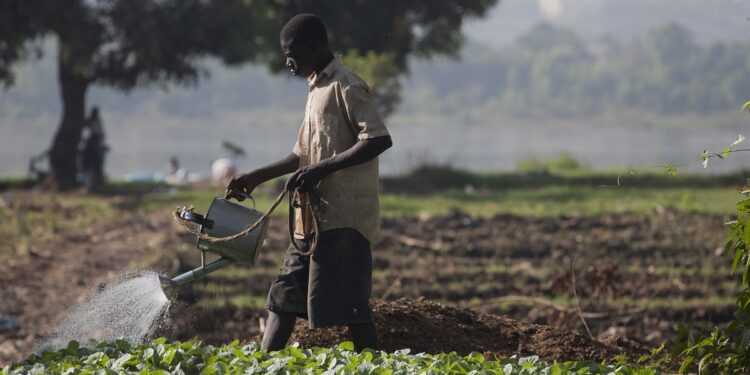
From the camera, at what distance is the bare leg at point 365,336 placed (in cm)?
550

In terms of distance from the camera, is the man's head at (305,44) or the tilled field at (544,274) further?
the tilled field at (544,274)

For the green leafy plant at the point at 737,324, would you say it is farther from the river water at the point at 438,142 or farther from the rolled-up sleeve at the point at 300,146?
the river water at the point at 438,142

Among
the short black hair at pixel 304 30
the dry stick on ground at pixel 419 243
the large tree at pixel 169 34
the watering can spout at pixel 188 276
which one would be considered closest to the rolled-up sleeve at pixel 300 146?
the short black hair at pixel 304 30

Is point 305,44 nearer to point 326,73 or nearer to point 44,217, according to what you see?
point 326,73

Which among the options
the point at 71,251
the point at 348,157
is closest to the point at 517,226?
the point at 71,251

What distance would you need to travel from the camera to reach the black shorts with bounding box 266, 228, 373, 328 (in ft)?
17.7

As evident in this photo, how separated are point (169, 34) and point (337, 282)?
1911 centimetres

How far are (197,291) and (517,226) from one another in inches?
244

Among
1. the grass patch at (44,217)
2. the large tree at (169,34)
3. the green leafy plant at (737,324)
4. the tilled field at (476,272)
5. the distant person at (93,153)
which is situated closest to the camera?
the green leafy plant at (737,324)

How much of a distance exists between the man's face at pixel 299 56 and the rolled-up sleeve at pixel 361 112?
222 millimetres

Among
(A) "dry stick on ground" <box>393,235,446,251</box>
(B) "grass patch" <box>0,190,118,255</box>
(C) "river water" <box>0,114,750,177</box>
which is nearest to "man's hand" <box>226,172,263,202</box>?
(A) "dry stick on ground" <box>393,235,446,251</box>

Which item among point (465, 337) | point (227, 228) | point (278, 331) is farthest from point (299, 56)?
point (465, 337)

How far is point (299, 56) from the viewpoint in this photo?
17.9 feet

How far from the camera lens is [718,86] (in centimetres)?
13762
